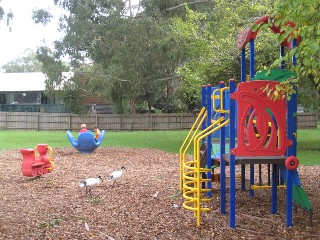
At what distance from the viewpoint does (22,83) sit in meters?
41.0

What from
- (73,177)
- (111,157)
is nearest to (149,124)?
(111,157)

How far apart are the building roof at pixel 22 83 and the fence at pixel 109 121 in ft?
23.2

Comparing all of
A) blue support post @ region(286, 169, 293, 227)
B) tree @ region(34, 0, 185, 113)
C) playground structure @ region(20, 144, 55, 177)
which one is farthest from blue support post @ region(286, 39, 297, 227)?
tree @ region(34, 0, 185, 113)

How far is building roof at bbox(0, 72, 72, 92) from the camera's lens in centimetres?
3947

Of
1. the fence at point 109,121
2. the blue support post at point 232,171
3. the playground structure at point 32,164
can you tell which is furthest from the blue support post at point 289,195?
the fence at point 109,121

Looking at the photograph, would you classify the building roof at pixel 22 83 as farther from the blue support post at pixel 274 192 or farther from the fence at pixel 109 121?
the blue support post at pixel 274 192

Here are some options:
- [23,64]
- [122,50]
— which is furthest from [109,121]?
[23,64]

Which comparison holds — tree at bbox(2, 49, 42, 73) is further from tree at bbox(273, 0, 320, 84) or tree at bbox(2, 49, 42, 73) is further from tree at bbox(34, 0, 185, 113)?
tree at bbox(273, 0, 320, 84)

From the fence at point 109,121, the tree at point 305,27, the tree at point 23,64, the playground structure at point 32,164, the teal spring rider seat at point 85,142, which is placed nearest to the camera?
the tree at point 305,27

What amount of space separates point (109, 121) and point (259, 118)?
25.2 m

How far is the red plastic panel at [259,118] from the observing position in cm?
574

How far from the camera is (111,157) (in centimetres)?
1462

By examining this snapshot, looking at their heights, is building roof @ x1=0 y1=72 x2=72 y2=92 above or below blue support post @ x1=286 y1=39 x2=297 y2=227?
above

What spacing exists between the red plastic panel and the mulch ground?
0.99m
